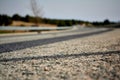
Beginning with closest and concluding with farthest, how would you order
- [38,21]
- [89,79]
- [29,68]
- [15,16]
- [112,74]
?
[89,79]
[112,74]
[29,68]
[38,21]
[15,16]

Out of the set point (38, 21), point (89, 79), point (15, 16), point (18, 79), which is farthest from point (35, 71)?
point (15, 16)

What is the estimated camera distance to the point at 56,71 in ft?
13.0

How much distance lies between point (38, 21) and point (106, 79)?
42382mm

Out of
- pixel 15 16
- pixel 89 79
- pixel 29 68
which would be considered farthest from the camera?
pixel 15 16

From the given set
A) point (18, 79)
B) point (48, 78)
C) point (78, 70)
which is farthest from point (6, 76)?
point (78, 70)

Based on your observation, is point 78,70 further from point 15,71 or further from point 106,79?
point 15,71

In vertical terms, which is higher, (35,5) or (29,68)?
(35,5)

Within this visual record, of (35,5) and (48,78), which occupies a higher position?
(35,5)

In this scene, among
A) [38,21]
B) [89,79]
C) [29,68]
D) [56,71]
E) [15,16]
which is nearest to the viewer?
[89,79]

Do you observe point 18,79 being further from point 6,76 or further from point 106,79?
point 106,79

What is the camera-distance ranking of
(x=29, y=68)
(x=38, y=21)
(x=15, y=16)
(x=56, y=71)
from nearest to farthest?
(x=56, y=71) < (x=29, y=68) < (x=38, y=21) < (x=15, y=16)

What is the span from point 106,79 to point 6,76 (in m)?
2.13

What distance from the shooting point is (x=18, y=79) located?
3.47 metres

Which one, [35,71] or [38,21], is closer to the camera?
[35,71]
